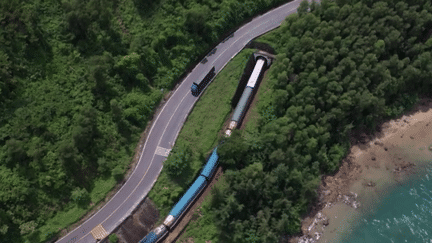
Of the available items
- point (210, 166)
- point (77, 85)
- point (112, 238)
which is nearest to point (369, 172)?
point (210, 166)

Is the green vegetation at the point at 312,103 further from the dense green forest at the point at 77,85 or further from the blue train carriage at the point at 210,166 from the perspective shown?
the dense green forest at the point at 77,85

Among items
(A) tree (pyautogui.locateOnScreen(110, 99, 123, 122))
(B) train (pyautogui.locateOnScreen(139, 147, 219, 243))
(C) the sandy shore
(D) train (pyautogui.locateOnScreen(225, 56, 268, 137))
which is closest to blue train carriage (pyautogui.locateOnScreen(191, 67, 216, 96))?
(D) train (pyautogui.locateOnScreen(225, 56, 268, 137))

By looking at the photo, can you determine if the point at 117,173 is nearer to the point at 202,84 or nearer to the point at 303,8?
the point at 202,84

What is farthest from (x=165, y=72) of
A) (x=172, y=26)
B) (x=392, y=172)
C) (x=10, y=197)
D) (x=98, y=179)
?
(x=392, y=172)

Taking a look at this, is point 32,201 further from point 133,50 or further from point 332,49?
point 332,49

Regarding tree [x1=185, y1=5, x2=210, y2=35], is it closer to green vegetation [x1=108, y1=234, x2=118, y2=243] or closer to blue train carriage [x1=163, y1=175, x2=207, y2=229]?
blue train carriage [x1=163, y1=175, x2=207, y2=229]

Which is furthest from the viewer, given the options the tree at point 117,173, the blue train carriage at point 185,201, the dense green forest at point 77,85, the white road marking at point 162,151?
the white road marking at point 162,151

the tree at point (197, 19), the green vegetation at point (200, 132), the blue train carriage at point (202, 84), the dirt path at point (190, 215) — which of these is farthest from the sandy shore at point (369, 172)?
the tree at point (197, 19)
